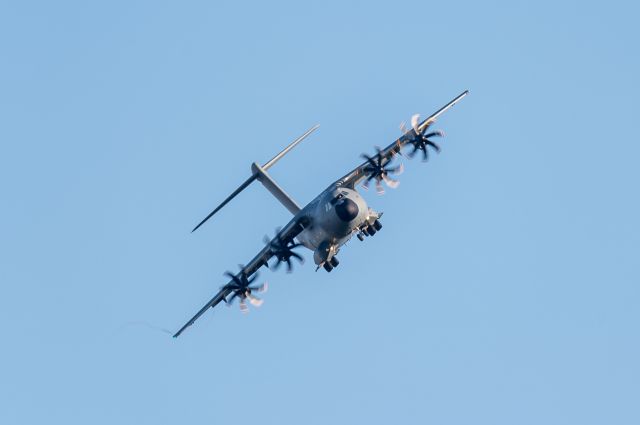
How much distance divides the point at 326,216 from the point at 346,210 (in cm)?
216

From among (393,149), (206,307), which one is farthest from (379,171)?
(206,307)

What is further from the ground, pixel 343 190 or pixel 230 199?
pixel 230 199

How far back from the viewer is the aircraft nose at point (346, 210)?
302 feet

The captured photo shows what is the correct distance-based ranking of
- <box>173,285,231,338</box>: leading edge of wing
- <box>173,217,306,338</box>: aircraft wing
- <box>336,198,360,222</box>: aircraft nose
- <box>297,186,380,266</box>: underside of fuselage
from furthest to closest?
<box>173,285,231,338</box>: leading edge of wing
<box>173,217,306,338</box>: aircraft wing
<box>297,186,380,266</box>: underside of fuselage
<box>336,198,360,222</box>: aircraft nose

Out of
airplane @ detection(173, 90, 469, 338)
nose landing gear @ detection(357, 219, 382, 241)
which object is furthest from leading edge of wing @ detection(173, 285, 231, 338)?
nose landing gear @ detection(357, 219, 382, 241)

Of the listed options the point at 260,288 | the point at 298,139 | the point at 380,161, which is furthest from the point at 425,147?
the point at 260,288

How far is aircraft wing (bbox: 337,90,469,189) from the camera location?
97688mm

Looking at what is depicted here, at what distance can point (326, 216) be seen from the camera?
3681 inches

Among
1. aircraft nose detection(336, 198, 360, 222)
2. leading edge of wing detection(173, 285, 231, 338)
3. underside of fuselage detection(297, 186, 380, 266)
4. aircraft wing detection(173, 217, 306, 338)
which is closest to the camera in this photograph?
aircraft nose detection(336, 198, 360, 222)

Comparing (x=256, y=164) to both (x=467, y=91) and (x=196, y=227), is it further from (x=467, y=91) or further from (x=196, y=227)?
(x=467, y=91)

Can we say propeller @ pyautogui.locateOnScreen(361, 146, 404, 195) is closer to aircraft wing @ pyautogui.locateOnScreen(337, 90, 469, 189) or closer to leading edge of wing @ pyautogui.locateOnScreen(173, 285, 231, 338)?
aircraft wing @ pyautogui.locateOnScreen(337, 90, 469, 189)

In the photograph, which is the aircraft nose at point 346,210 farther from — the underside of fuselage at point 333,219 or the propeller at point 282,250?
the propeller at point 282,250

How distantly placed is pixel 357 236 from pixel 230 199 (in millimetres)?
11589

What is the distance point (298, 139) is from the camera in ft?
337
